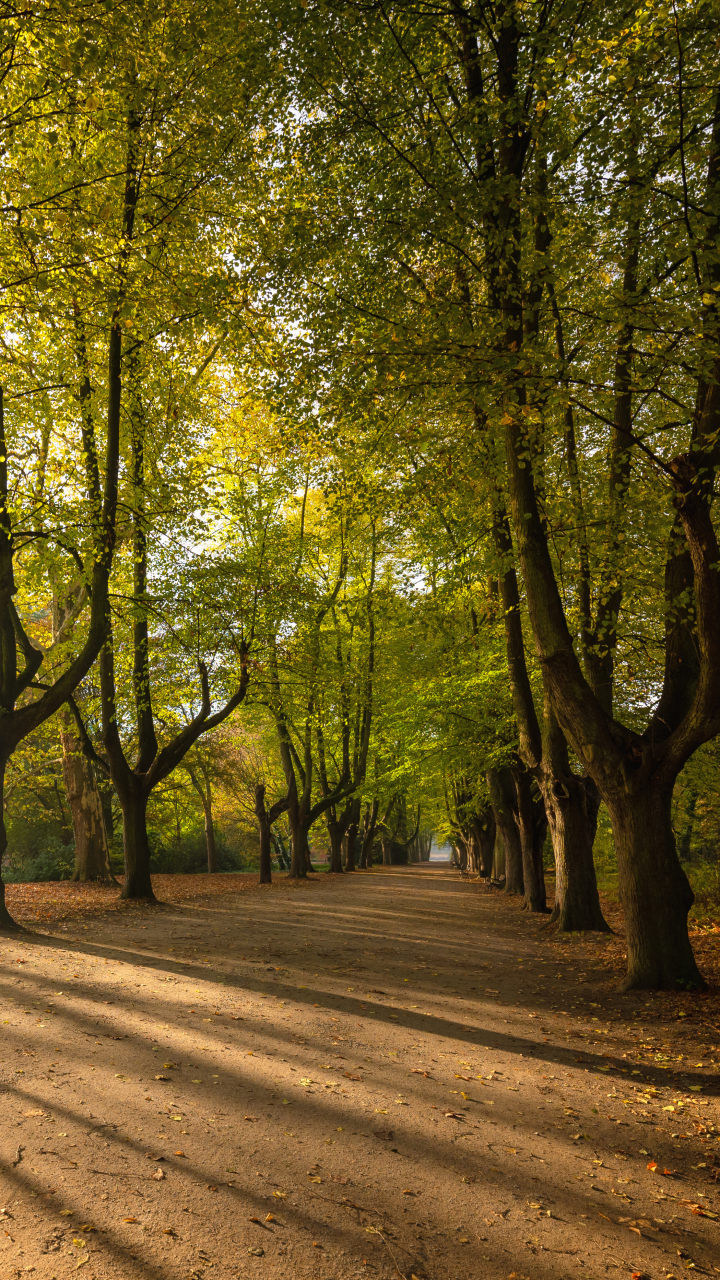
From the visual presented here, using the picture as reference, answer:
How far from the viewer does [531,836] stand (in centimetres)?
1543

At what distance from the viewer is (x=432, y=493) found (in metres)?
11.0

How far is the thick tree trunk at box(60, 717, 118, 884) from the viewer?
62.6ft

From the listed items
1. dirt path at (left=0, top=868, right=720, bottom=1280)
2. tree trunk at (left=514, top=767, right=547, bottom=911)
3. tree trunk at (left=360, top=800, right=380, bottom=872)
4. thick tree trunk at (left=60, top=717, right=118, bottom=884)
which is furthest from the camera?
tree trunk at (left=360, top=800, right=380, bottom=872)

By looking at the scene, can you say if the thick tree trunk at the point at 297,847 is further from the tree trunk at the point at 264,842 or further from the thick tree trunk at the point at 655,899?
the thick tree trunk at the point at 655,899

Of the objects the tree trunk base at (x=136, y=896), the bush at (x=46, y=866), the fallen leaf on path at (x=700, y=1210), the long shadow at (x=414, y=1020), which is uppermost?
the fallen leaf on path at (x=700, y=1210)

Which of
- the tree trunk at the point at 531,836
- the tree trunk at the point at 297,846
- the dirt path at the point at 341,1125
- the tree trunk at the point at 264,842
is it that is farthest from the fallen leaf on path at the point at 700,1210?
the tree trunk at the point at 297,846

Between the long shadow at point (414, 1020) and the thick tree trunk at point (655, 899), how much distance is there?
6.92 ft

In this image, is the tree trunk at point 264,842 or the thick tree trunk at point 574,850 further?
the tree trunk at point 264,842

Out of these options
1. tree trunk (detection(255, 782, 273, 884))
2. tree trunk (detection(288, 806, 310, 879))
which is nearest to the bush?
tree trunk (detection(255, 782, 273, 884))

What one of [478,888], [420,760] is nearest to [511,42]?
[420,760]

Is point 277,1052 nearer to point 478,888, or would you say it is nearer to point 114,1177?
point 114,1177

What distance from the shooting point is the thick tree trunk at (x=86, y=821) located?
19078mm

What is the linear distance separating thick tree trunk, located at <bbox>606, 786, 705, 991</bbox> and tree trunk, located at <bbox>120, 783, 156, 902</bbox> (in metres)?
9.94

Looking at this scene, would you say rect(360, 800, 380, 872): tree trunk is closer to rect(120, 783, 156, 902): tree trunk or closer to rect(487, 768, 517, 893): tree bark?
rect(487, 768, 517, 893): tree bark
